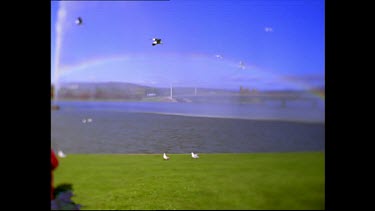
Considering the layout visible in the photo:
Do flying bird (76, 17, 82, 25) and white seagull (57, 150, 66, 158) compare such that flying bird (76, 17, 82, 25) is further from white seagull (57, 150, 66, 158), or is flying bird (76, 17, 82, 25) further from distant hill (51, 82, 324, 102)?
white seagull (57, 150, 66, 158)

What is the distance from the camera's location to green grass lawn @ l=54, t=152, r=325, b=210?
5.97 ft

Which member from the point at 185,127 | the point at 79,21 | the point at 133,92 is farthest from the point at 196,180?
the point at 79,21

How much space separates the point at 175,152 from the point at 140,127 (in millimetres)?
243

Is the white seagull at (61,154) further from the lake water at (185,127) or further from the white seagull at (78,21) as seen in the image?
the white seagull at (78,21)

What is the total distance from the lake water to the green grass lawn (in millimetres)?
51

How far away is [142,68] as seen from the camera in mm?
1818

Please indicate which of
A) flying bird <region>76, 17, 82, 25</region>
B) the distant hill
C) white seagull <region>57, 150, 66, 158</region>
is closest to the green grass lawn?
white seagull <region>57, 150, 66, 158</region>

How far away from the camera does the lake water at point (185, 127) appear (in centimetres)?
179

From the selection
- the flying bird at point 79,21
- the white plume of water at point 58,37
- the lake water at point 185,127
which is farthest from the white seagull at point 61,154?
the flying bird at point 79,21

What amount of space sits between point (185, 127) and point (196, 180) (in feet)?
1.05

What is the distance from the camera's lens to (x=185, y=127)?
1.86 m

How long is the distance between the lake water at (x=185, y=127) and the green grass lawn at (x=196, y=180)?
0.17 ft
